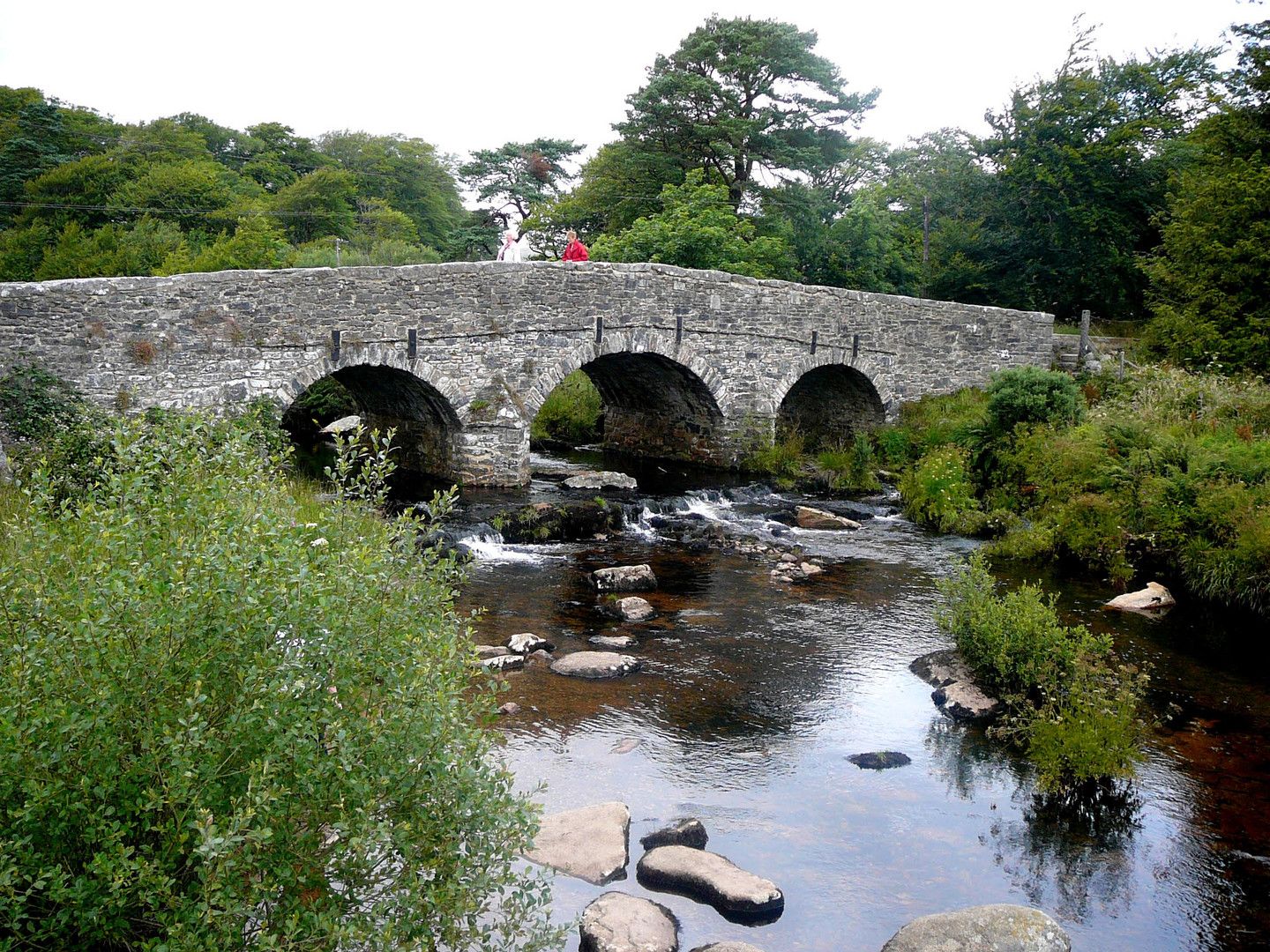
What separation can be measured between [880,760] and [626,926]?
9.57 feet

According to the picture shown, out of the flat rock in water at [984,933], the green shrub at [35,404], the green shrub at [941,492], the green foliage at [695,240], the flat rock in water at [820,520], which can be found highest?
the green foliage at [695,240]

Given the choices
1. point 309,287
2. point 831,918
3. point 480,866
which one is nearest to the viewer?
point 480,866

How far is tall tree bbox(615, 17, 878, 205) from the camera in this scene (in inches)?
1042

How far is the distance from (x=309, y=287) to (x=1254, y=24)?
57.1ft

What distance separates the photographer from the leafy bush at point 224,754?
293 centimetres

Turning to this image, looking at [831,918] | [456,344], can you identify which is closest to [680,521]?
[456,344]

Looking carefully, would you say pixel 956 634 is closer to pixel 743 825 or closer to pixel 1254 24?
pixel 743 825

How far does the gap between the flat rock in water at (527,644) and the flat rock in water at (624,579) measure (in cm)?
207

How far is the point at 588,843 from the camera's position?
18.1ft

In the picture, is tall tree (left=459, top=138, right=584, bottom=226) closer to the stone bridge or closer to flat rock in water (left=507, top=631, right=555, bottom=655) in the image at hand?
the stone bridge

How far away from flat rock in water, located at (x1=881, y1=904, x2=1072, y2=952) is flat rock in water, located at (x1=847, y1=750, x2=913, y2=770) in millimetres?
2041

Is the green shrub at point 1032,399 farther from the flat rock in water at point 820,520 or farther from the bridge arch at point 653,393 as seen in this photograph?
the bridge arch at point 653,393

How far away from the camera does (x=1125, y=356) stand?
20.2 metres

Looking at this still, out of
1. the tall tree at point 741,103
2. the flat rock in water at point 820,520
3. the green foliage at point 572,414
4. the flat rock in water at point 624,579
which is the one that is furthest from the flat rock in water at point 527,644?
the tall tree at point 741,103
